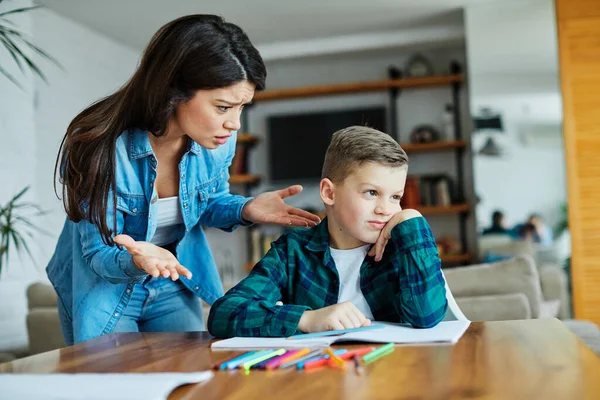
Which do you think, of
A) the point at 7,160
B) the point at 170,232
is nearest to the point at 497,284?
the point at 170,232

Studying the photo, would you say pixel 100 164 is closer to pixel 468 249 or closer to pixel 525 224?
pixel 525 224

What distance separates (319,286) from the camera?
1478mm

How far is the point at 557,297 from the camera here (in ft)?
15.2

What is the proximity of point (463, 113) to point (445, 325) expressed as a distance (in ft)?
19.2

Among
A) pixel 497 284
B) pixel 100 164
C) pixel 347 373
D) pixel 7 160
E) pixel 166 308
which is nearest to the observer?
pixel 347 373

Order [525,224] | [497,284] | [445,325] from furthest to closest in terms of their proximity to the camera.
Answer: [525,224] < [497,284] < [445,325]

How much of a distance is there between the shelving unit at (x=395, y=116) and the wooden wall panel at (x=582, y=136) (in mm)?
1202

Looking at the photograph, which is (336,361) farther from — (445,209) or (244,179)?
(244,179)

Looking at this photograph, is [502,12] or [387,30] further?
[387,30]

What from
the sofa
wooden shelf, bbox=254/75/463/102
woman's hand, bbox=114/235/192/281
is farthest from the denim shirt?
wooden shelf, bbox=254/75/463/102

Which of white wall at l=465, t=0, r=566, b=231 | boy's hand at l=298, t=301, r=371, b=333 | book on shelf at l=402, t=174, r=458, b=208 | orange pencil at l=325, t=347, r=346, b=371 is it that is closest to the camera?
orange pencil at l=325, t=347, r=346, b=371

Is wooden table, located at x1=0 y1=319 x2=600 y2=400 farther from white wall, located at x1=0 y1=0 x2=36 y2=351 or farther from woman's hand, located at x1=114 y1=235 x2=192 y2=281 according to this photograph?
white wall, located at x1=0 y1=0 x2=36 y2=351

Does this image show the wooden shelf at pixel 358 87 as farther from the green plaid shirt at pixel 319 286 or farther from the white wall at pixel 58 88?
the green plaid shirt at pixel 319 286

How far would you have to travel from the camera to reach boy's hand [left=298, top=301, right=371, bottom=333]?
1183mm
